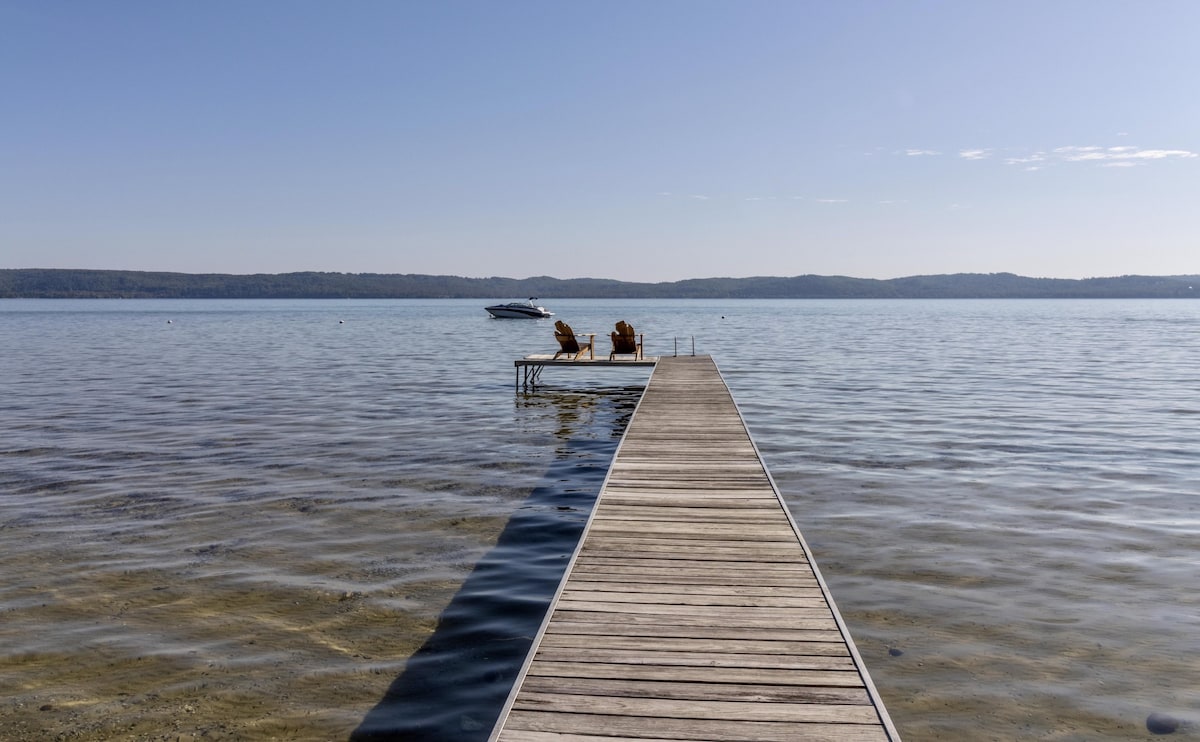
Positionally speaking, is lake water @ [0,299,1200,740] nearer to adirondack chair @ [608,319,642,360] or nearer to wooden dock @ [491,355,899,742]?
wooden dock @ [491,355,899,742]

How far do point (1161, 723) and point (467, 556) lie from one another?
5.81 meters

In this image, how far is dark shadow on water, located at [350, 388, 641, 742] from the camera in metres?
5.11

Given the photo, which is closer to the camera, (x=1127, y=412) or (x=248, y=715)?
(x=248, y=715)

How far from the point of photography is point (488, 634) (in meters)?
6.41

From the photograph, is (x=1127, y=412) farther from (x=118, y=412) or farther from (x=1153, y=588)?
(x=118, y=412)

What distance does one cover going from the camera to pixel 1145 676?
5.67m

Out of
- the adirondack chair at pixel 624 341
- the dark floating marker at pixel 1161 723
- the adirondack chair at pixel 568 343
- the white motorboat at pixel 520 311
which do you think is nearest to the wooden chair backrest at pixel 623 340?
the adirondack chair at pixel 624 341

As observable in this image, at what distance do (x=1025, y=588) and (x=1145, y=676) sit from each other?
5.31ft

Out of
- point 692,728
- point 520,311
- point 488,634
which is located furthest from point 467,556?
point 520,311

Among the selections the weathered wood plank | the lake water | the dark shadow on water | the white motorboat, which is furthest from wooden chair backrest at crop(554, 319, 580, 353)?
the white motorboat

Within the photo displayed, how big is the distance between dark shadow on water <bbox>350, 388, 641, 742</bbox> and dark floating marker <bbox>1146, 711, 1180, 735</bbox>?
4045mm

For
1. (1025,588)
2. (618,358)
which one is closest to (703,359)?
(618,358)

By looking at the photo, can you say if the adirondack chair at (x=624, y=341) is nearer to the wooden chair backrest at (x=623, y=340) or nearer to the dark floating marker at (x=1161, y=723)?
the wooden chair backrest at (x=623, y=340)

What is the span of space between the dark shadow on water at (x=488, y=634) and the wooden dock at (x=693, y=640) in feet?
2.78
